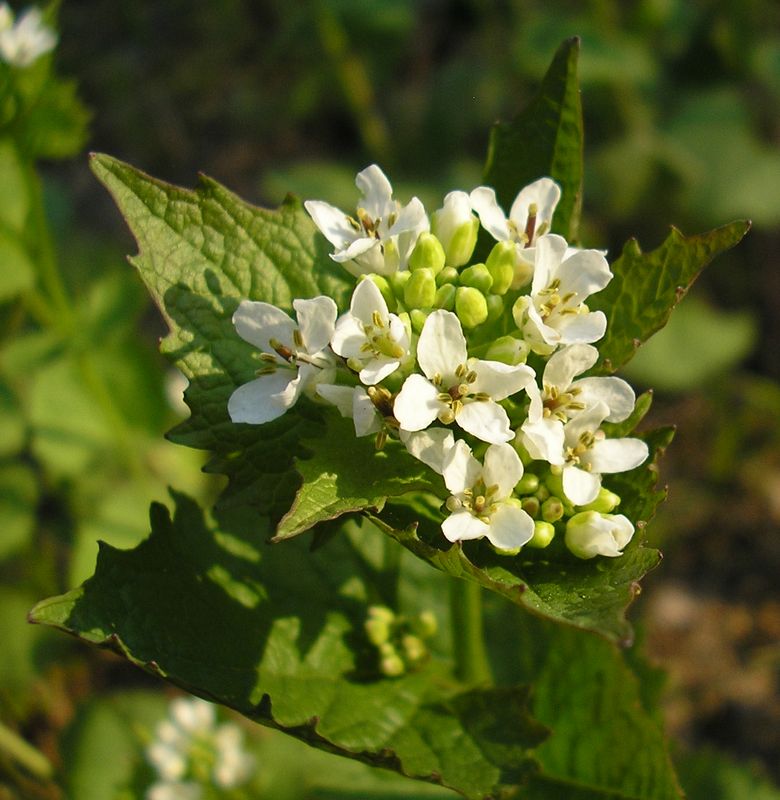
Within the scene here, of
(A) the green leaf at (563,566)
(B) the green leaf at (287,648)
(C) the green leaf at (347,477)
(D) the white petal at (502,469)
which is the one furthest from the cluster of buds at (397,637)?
(D) the white petal at (502,469)

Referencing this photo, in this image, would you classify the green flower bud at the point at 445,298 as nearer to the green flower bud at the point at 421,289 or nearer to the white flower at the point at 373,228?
the green flower bud at the point at 421,289

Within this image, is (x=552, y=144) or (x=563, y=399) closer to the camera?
(x=563, y=399)

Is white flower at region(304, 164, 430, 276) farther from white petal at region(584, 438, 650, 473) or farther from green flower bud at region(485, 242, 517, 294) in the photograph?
white petal at region(584, 438, 650, 473)

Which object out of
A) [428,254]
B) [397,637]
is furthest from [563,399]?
[397,637]

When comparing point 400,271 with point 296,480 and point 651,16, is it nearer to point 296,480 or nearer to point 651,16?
point 296,480

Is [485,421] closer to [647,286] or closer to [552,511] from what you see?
[552,511]

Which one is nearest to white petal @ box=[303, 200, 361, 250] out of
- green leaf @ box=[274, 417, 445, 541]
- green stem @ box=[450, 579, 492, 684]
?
green leaf @ box=[274, 417, 445, 541]

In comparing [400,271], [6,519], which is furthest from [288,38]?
[400,271]
